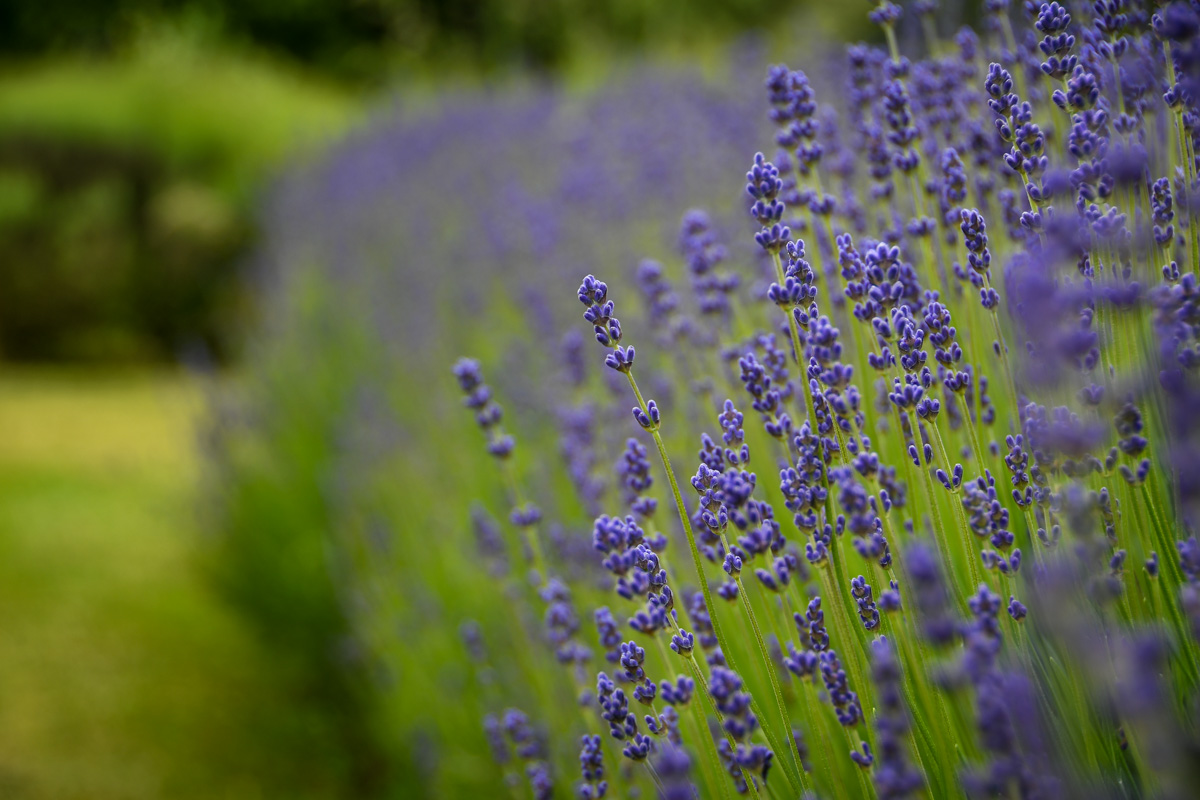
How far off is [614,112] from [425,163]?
58.7 inches

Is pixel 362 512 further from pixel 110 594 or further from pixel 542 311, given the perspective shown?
pixel 110 594

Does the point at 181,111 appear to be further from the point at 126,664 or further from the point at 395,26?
the point at 126,664

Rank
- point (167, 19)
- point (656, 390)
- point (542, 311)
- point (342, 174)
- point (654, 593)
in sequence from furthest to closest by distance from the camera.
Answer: point (167, 19)
point (342, 174)
point (542, 311)
point (656, 390)
point (654, 593)

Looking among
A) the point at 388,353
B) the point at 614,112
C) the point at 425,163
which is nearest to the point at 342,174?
the point at 425,163

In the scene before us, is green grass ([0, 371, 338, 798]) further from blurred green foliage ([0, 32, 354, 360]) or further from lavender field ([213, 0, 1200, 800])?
blurred green foliage ([0, 32, 354, 360])

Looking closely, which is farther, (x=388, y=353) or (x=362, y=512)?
(x=388, y=353)

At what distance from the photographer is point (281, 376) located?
16.9 feet

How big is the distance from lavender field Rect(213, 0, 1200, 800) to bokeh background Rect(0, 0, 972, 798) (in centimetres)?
4

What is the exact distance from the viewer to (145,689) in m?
3.82

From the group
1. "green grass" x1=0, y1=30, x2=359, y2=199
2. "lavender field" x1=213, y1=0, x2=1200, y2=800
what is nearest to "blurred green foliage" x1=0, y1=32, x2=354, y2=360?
→ "green grass" x1=0, y1=30, x2=359, y2=199

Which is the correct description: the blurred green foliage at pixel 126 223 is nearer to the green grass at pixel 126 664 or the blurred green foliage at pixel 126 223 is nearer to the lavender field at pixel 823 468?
the green grass at pixel 126 664

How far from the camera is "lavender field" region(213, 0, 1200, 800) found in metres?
0.82

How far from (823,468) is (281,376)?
15.1 ft

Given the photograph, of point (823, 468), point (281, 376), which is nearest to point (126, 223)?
point (281, 376)
